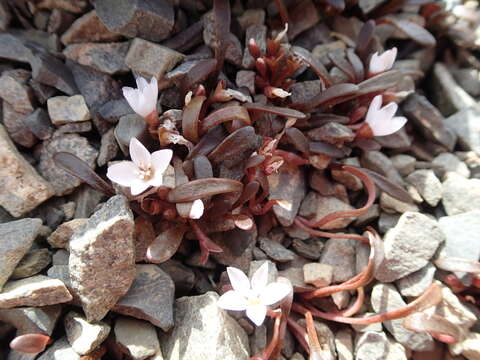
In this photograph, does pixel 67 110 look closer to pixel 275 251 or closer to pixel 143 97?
pixel 143 97

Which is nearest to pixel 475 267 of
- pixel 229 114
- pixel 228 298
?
pixel 228 298

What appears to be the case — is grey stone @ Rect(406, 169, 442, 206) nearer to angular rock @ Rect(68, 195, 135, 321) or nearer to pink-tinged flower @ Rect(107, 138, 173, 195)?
pink-tinged flower @ Rect(107, 138, 173, 195)

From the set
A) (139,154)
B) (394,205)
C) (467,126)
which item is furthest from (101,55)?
(467,126)

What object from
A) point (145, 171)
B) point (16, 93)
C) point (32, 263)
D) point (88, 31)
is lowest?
point (32, 263)

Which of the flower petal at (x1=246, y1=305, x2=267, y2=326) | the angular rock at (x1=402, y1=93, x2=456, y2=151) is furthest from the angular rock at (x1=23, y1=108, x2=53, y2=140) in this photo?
the angular rock at (x1=402, y1=93, x2=456, y2=151)

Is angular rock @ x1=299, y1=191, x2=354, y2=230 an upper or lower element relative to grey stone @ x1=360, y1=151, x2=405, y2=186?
lower

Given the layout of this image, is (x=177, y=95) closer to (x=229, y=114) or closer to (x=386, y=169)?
(x=229, y=114)
